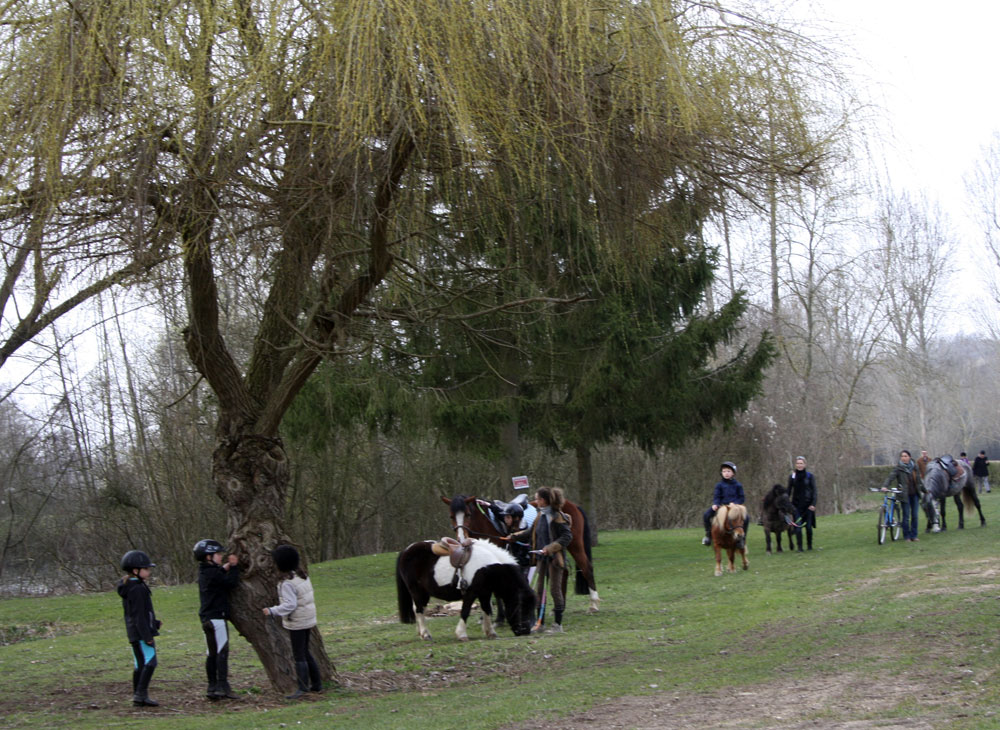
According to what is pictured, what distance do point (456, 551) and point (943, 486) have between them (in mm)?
12950

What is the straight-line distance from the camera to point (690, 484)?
37438 millimetres

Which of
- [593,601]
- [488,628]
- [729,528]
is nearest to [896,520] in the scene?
[729,528]

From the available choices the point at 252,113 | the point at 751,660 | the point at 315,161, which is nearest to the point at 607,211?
the point at 315,161

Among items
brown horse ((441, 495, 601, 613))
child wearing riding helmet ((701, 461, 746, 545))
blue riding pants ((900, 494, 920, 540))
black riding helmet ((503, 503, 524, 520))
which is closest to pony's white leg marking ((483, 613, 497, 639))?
brown horse ((441, 495, 601, 613))

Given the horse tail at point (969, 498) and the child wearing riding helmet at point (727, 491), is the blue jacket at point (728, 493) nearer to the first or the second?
the child wearing riding helmet at point (727, 491)

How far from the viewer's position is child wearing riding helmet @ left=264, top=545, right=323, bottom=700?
27.4 ft

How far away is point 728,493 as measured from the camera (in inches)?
657

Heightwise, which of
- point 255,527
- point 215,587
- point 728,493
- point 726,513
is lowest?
point 726,513

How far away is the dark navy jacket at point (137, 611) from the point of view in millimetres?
8922

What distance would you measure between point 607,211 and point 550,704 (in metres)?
3.59

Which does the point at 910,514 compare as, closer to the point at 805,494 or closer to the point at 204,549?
the point at 805,494

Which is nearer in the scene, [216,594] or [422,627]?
[216,594]

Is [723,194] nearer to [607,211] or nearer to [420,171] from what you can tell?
[607,211]

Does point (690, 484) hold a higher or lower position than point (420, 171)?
lower
